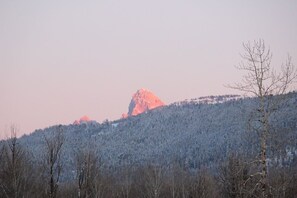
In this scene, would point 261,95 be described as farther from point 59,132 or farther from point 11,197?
point 11,197

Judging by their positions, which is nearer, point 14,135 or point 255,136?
point 255,136

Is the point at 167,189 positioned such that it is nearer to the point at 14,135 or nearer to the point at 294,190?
the point at 294,190

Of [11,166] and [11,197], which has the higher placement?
[11,166]

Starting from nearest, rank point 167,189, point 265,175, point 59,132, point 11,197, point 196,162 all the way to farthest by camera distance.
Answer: point 265,175 → point 59,132 → point 11,197 → point 167,189 → point 196,162

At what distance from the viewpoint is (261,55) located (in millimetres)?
16922

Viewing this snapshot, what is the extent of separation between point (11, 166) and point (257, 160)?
20.1 metres

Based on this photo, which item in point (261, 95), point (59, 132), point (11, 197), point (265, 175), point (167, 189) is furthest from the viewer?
point (167, 189)

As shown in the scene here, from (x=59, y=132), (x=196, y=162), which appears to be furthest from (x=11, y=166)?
(x=196, y=162)

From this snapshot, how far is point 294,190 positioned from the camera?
5891 centimetres

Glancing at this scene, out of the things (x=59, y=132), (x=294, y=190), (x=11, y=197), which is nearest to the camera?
(x=59, y=132)

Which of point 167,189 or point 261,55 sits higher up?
point 261,55

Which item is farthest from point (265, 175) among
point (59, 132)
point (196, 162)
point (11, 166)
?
point (196, 162)

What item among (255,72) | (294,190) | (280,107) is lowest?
(294,190)

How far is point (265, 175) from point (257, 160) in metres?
0.65
